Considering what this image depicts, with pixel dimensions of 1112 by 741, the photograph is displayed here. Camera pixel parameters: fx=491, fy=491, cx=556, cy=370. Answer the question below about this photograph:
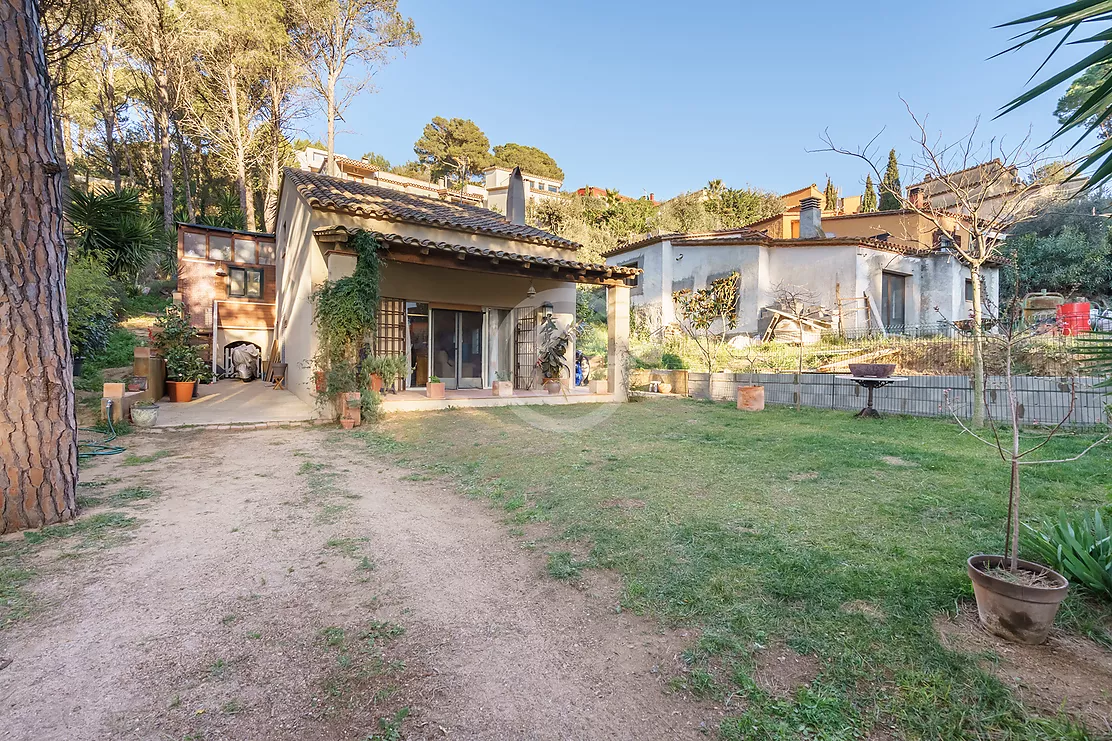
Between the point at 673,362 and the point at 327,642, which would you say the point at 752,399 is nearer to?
the point at 673,362

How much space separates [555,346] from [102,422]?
25.5 ft

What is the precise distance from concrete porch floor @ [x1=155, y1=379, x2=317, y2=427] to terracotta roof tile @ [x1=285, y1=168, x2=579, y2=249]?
3861mm

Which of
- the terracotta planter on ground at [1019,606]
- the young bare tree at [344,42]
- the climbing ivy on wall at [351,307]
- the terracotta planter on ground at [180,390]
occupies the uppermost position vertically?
the young bare tree at [344,42]

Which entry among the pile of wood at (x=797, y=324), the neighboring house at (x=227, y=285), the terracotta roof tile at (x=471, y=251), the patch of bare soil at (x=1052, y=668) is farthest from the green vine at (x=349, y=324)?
the pile of wood at (x=797, y=324)

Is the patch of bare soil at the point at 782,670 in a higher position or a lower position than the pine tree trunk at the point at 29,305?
lower

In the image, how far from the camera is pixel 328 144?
19.7 meters

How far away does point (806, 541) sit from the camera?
9.67 feet

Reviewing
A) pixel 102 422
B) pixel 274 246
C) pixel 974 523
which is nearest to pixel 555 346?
pixel 102 422

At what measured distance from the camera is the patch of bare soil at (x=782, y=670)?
1756mm

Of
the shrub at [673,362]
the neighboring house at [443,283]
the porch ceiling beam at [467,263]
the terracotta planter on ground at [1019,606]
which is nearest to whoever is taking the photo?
the terracotta planter on ground at [1019,606]

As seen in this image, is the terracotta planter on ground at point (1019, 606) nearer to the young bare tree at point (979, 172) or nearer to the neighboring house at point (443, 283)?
the young bare tree at point (979, 172)

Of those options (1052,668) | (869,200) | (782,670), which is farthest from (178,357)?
(869,200)

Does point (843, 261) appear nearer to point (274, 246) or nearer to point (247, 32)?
point (274, 246)

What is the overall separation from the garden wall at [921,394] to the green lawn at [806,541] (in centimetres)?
115
